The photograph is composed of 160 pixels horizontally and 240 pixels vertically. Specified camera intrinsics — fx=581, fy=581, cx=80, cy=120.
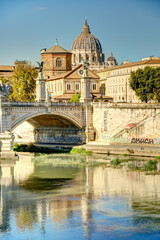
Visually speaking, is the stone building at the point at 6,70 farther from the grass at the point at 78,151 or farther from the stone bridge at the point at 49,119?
the grass at the point at 78,151

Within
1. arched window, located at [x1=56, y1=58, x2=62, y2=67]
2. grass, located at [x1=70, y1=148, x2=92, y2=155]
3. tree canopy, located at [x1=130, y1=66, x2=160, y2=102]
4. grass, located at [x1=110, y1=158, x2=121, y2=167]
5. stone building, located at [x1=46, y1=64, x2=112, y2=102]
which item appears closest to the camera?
grass, located at [x1=110, y1=158, x2=121, y2=167]

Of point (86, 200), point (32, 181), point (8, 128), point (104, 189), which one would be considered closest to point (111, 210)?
point (86, 200)

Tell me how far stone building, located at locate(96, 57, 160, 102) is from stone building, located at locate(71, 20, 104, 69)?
3637 centimetres

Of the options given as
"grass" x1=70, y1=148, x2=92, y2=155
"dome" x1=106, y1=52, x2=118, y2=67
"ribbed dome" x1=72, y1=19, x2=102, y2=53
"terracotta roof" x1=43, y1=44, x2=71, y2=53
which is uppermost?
"ribbed dome" x1=72, y1=19, x2=102, y2=53

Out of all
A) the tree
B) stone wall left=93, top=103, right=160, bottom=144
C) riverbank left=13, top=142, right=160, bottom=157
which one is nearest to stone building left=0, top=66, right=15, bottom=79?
the tree

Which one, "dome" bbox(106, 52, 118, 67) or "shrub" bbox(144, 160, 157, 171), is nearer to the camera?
"shrub" bbox(144, 160, 157, 171)

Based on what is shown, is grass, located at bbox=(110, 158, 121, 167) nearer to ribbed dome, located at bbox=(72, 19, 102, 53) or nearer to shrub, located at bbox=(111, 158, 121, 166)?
shrub, located at bbox=(111, 158, 121, 166)

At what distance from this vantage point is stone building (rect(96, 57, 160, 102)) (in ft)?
365

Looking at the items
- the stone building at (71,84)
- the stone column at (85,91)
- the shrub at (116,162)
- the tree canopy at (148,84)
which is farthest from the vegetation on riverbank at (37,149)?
the stone building at (71,84)

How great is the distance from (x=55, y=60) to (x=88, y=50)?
6744cm

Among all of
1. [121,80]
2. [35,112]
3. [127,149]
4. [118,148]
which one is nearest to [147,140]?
[118,148]

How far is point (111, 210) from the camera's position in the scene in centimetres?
3491

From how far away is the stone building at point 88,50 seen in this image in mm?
170250

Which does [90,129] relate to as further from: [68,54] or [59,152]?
[68,54]
